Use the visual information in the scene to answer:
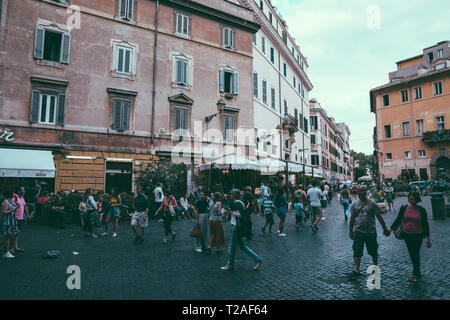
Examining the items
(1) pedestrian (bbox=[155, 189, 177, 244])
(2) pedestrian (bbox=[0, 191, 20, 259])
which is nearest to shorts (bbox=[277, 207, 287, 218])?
(1) pedestrian (bbox=[155, 189, 177, 244])

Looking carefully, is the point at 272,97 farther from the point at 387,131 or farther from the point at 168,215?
the point at 168,215

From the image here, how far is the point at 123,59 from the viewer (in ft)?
61.3

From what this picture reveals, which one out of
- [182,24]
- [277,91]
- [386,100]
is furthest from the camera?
[386,100]

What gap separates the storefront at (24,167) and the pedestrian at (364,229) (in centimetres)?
1419

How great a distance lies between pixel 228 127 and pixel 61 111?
1091 centimetres

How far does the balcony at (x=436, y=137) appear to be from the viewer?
113 feet

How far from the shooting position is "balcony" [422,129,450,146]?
34.4 metres

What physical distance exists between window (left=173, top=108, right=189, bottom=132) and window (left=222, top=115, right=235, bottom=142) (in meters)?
3.03

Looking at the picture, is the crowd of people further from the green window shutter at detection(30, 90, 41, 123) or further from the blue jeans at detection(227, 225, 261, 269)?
the green window shutter at detection(30, 90, 41, 123)

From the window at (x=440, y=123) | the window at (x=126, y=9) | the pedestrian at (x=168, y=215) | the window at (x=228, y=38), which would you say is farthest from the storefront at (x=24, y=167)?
the window at (x=440, y=123)

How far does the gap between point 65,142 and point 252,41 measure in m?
16.3

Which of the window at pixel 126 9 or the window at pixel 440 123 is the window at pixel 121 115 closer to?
the window at pixel 126 9

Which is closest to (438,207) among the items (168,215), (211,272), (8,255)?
(168,215)
